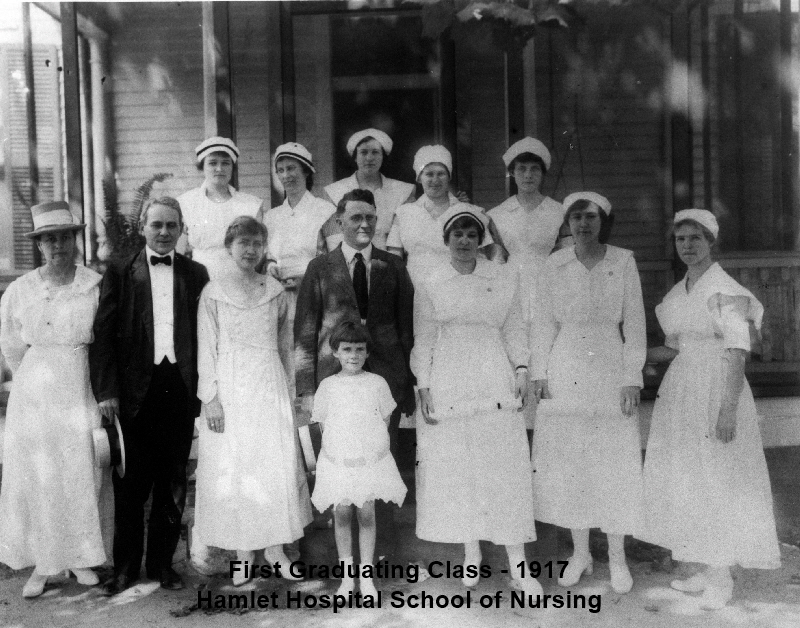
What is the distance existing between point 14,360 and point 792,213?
758 cm

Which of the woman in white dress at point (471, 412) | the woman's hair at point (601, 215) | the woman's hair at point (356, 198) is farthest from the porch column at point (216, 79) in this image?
the woman's hair at point (601, 215)

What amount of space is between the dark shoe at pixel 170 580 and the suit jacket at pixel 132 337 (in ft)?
2.69

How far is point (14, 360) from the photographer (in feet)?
15.0

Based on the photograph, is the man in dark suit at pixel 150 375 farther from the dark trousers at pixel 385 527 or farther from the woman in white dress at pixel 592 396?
the woman in white dress at pixel 592 396

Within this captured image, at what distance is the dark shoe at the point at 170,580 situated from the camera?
4387 mm

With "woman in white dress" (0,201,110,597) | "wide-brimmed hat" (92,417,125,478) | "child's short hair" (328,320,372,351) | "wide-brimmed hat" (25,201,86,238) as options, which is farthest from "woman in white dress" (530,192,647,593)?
"wide-brimmed hat" (25,201,86,238)

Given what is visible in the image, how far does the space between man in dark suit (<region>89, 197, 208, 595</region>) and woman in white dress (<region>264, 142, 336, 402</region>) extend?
795 mm

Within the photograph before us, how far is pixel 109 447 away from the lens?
4.30m

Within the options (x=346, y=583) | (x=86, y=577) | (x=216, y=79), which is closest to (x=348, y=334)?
(x=346, y=583)

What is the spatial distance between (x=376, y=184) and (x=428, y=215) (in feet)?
1.78

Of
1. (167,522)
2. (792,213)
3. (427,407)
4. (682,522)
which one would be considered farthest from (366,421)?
(792,213)

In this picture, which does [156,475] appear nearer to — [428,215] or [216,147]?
[216,147]

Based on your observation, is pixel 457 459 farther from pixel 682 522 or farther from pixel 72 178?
pixel 72 178

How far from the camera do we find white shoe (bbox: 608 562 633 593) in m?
4.31
